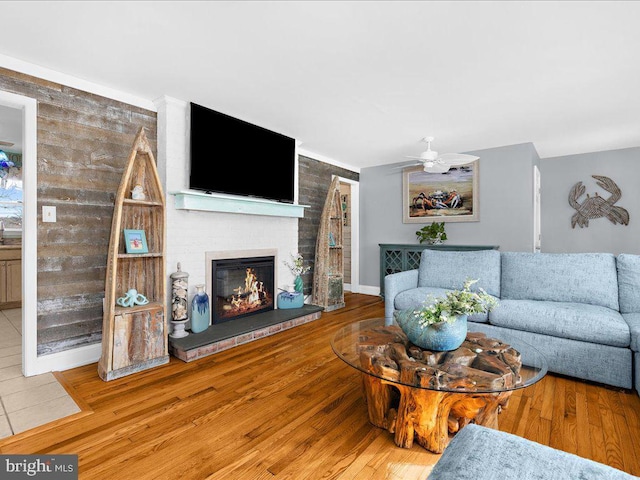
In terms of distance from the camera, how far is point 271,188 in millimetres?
3816

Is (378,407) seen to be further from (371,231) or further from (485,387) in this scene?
(371,231)

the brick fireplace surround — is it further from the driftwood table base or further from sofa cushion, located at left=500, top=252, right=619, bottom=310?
sofa cushion, located at left=500, top=252, right=619, bottom=310

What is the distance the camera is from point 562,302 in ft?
9.12

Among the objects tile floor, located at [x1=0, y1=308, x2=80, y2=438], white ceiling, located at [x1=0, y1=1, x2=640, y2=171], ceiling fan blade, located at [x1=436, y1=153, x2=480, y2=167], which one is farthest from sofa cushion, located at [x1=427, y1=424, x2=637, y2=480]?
ceiling fan blade, located at [x1=436, y1=153, x2=480, y2=167]

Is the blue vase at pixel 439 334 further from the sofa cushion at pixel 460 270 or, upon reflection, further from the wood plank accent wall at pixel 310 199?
the wood plank accent wall at pixel 310 199

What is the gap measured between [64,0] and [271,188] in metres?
2.32

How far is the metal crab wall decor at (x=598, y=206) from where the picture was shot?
14.8 feet

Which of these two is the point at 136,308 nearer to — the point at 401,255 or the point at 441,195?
the point at 401,255

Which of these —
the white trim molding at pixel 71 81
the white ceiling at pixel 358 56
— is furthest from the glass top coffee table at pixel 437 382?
the white trim molding at pixel 71 81

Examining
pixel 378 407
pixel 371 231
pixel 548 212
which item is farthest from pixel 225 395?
pixel 548 212

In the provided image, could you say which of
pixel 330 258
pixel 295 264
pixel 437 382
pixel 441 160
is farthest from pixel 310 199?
pixel 437 382

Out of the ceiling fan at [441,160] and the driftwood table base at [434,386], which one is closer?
the driftwood table base at [434,386]

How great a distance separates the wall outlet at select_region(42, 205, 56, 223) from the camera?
243cm

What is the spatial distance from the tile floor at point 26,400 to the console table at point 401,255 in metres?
4.20
